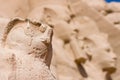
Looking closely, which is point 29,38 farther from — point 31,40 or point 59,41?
point 59,41

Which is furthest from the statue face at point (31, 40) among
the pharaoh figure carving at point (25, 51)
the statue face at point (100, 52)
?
the statue face at point (100, 52)

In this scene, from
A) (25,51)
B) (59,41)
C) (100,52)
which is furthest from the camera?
(100,52)

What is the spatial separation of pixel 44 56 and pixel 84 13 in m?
5.12

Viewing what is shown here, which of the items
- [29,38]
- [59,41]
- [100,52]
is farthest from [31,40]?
[100,52]

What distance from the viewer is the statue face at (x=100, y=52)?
5305 mm

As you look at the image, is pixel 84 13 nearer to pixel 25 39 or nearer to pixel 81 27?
pixel 81 27

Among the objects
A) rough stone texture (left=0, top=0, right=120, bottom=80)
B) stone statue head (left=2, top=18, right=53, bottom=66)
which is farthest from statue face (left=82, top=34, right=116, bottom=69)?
stone statue head (left=2, top=18, right=53, bottom=66)

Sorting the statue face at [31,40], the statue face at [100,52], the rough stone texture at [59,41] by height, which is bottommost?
the statue face at [100,52]

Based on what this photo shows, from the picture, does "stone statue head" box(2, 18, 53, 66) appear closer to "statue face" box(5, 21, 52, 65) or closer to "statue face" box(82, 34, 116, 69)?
"statue face" box(5, 21, 52, 65)

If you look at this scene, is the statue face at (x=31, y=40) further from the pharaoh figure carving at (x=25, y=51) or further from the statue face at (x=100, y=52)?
the statue face at (x=100, y=52)

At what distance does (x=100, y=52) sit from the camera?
5457 millimetres

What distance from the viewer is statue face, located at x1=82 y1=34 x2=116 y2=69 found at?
530 centimetres

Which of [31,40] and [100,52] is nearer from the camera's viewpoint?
[31,40]

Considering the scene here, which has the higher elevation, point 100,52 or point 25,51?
point 25,51
